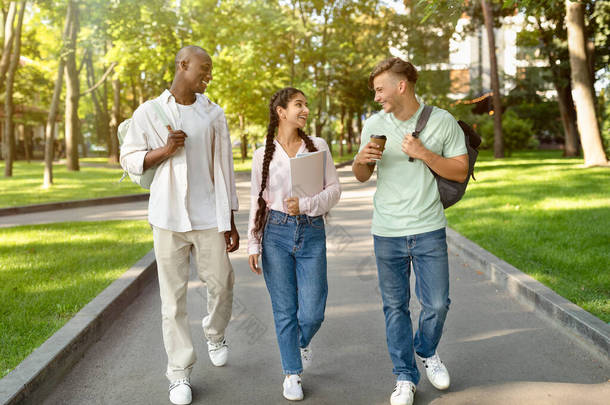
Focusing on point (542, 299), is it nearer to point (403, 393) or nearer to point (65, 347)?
point (403, 393)

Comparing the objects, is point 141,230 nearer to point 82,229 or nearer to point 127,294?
point 82,229

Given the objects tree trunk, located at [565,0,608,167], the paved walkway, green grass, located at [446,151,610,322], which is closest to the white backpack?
the paved walkway

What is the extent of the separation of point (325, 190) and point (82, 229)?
8.12 metres

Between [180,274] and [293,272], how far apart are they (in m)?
0.69

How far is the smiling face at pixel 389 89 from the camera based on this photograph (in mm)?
3633

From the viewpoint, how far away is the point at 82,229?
36.2 feet

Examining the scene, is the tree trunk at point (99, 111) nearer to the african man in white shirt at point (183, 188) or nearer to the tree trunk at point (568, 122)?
the tree trunk at point (568, 122)

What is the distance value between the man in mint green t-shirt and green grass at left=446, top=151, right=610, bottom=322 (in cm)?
198

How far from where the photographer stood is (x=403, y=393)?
363 centimetres

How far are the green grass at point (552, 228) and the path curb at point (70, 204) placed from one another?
881 centimetres

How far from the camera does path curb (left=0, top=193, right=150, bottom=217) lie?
14.5 metres

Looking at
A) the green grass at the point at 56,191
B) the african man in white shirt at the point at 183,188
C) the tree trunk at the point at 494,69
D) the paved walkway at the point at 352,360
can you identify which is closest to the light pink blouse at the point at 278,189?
the african man in white shirt at the point at 183,188

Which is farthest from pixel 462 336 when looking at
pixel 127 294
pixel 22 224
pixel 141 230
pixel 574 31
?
pixel 574 31

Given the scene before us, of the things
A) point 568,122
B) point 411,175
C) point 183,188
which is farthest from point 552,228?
point 568,122
